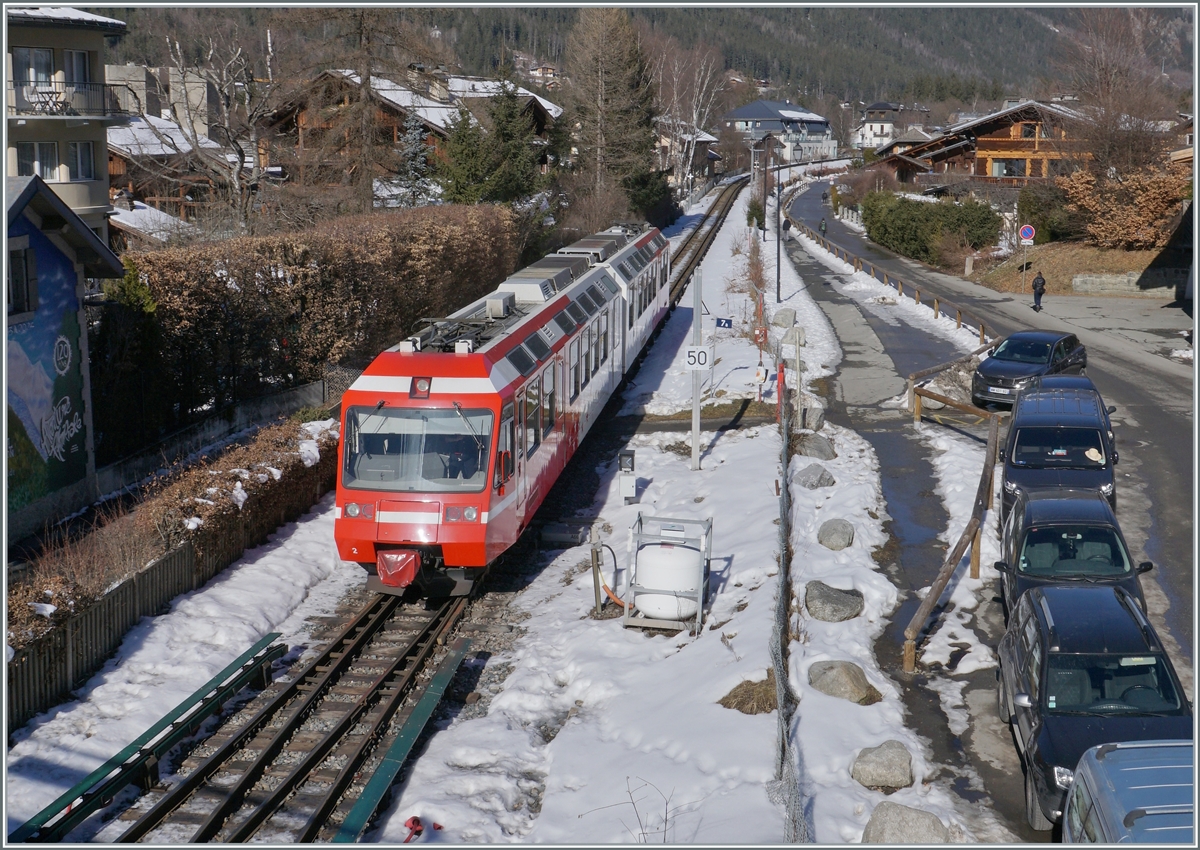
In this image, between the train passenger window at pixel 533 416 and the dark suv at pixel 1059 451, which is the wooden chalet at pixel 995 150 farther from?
the train passenger window at pixel 533 416

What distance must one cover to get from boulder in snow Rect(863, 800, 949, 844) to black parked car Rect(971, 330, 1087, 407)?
15767 mm

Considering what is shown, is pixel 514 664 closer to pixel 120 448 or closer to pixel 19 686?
pixel 19 686

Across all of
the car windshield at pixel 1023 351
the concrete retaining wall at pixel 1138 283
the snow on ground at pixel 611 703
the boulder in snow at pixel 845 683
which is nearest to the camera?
the snow on ground at pixel 611 703

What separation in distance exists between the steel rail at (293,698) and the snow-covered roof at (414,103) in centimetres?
2504

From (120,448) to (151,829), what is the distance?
11.1m

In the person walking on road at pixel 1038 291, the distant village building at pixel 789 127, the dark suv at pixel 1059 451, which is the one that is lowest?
the dark suv at pixel 1059 451

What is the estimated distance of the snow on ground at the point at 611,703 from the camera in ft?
33.7

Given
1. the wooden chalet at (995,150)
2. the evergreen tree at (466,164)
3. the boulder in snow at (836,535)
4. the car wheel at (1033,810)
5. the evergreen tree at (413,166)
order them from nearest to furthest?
1. the car wheel at (1033,810)
2. the boulder in snow at (836,535)
3. the evergreen tree at (466,164)
4. the evergreen tree at (413,166)
5. the wooden chalet at (995,150)

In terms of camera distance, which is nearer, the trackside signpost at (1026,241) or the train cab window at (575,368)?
the train cab window at (575,368)

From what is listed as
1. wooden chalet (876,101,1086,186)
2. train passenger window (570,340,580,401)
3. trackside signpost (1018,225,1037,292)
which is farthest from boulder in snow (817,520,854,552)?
wooden chalet (876,101,1086,186)

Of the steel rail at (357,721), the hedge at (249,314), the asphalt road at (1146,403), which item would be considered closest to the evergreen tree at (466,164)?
the hedge at (249,314)

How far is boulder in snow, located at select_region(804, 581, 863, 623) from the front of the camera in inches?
560

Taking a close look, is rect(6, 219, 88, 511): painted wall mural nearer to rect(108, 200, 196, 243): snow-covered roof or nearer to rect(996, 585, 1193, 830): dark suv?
rect(996, 585, 1193, 830): dark suv

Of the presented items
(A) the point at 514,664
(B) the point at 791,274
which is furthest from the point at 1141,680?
(B) the point at 791,274
